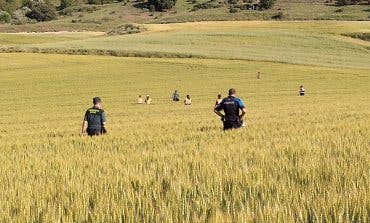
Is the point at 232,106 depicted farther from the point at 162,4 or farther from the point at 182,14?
the point at 162,4

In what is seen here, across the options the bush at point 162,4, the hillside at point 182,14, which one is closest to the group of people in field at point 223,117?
the hillside at point 182,14

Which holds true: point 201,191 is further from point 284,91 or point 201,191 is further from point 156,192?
point 284,91

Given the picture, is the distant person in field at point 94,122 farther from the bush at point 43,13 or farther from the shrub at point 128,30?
the bush at point 43,13

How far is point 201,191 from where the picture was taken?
562 cm

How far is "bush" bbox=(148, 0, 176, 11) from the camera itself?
163250mm

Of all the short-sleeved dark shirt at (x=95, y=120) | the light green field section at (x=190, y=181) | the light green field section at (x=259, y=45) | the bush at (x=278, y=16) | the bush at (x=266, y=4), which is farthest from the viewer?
the bush at (x=266, y=4)

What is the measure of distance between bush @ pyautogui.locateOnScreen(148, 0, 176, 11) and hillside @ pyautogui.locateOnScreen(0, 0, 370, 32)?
5.62 feet

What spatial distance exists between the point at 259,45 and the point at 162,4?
88.0 meters

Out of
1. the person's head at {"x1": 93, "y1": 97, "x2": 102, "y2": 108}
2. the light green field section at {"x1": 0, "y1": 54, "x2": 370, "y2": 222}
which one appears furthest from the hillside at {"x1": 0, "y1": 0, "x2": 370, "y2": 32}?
the light green field section at {"x1": 0, "y1": 54, "x2": 370, "y2": 222}

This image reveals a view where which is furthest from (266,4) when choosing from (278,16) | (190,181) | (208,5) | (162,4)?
(190,181)

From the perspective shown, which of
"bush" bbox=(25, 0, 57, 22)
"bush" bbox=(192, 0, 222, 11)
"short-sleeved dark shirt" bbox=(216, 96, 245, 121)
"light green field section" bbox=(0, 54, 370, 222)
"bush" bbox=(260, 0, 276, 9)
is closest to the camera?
"light green field section" bbox=(0, 54, 370, 222)

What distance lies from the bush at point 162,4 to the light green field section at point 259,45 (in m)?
71.3

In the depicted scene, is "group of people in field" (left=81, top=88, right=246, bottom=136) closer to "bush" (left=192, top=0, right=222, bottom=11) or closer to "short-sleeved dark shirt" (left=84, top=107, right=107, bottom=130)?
"short-sleeved dark shirt" (left=84, top=107, right=107, bottom=130)

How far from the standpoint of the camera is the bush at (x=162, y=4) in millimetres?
163250
